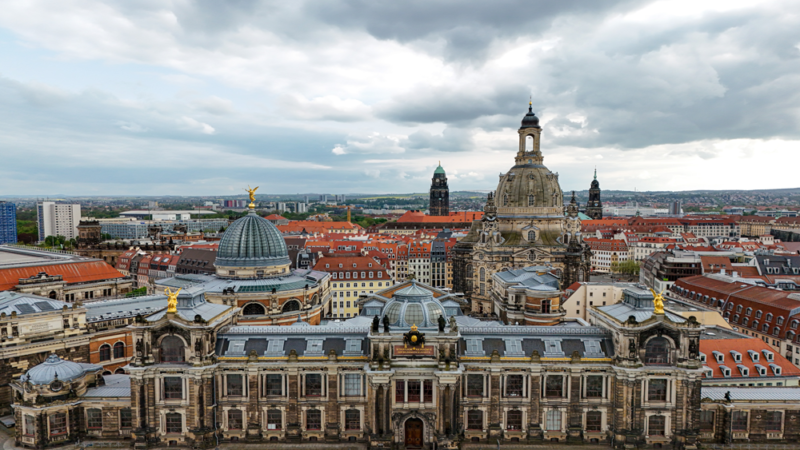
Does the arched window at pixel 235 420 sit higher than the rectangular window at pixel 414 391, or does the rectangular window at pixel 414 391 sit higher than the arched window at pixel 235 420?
the rectangular window at pixel 414 391

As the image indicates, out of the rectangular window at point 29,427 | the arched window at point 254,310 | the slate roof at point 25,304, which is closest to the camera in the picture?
the rectangular window at point 29,427

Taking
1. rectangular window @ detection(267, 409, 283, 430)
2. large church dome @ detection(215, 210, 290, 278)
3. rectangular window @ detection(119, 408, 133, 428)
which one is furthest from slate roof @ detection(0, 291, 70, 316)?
rectangular window @ detection(267, 409, 283, 430)

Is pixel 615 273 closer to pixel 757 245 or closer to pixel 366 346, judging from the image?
pixel 757 245

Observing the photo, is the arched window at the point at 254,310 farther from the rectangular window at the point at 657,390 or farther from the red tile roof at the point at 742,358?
the red tile roof at the point at 742,358

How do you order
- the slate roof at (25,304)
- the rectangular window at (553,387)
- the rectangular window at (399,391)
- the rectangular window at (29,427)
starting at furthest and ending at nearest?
the slate roof at (25,304), the rectangular window at (553,387), the rectangular window at (399,391), the rectangular window at (29,427)

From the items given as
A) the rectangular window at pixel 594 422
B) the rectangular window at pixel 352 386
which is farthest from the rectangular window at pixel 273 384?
the rectangular window at pixel 594 422

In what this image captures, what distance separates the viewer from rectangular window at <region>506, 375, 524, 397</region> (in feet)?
181

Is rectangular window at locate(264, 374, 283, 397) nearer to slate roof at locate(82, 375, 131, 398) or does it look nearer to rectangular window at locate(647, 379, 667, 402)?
slate roof at locate(82, 375, 131, 398)

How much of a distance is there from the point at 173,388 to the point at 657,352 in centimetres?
5106

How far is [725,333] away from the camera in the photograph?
74.5 meters

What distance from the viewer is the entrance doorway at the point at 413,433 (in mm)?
55281

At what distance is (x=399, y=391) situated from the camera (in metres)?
54.5

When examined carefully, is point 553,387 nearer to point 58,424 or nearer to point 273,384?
point 273,384

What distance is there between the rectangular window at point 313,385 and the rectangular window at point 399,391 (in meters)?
8.22
